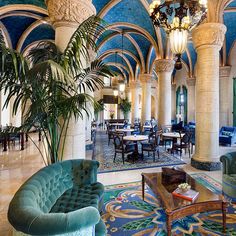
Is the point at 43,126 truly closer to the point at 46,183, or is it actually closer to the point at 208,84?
the point at 46,183

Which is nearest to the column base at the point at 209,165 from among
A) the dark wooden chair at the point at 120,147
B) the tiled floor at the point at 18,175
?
the tiled floor at the point at 18,175

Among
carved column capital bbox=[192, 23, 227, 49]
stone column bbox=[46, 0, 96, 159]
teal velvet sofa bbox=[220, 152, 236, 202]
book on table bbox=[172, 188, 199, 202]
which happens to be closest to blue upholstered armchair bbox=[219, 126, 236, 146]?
carved column capital bbox=[192, 23, 227, 49]

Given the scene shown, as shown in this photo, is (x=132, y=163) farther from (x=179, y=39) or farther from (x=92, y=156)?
(x=179, y=39)

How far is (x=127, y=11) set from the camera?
A: 7961mm

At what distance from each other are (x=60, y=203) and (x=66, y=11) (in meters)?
3.13

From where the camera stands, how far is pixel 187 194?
→ 2424mm

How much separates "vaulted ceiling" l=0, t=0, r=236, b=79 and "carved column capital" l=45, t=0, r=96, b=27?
4021 mm

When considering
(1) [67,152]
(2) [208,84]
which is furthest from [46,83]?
(2) [208,84]

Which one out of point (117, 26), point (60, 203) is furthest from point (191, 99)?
point (60, 203)

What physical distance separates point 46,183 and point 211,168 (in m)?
4.59

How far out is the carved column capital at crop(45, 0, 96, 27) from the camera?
127 inches

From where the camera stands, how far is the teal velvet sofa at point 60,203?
1.23 metres

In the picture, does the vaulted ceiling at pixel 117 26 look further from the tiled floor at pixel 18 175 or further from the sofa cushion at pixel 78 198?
the sofa cushion at pixel 78 198

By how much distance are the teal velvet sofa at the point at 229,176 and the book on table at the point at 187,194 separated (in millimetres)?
1190
